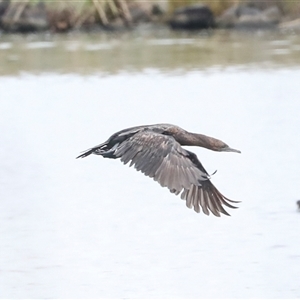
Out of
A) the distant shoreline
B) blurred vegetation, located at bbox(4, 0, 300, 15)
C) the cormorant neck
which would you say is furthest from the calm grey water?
→ blurred vegetation, located at bbox(4, 0, 300, 15)

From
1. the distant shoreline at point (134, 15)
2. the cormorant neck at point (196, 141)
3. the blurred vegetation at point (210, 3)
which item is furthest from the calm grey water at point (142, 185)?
the blurred vegetation at point (210, 3)

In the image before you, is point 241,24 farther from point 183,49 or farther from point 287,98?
point 287,98

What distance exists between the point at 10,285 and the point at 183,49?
581 inches

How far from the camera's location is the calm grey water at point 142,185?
23.9 feet

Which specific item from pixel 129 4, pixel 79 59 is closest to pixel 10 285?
pixel 79 59

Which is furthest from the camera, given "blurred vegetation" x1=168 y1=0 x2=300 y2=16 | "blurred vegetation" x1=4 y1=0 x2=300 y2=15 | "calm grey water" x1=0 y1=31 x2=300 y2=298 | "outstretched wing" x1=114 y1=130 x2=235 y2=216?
"blurred vegetation" x1=4 y1=0 x2=300 y2=15

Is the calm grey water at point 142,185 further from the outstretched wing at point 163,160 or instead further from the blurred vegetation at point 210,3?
the blurred vegetation at point 210,3

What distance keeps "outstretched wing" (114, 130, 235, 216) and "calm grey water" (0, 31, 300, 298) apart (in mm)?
790

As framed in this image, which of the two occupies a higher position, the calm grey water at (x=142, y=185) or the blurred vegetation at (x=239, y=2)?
the calm grey water at (x=142, y=185)

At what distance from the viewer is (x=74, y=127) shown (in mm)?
13273

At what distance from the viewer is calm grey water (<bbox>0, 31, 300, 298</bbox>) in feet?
23.9

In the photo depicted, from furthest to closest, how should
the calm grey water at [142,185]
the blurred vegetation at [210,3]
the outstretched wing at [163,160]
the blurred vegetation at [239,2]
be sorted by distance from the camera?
the blurred vegetation at [210,3] → the blurred vegetation at [239,2] → the calm grey water at [142,185] → the outstretched wing at [163,160]

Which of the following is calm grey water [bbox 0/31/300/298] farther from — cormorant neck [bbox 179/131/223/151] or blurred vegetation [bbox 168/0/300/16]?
blurred vegetation [bbox 168/0/300/16]

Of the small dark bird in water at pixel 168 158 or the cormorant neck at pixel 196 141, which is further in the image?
the cormorant neck at pixel 196 141
